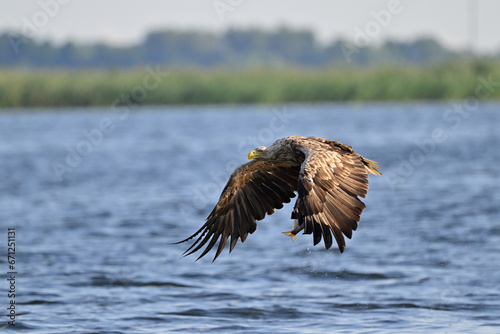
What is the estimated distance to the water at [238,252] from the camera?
1012 cm

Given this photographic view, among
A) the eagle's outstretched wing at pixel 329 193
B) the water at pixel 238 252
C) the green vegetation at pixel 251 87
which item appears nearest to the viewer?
the eagle's outstretched wing at pixel 329 193

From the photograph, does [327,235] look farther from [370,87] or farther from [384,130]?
[370,87]

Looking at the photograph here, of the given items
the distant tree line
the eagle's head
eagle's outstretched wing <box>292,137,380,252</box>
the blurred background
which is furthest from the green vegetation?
the distant tree line

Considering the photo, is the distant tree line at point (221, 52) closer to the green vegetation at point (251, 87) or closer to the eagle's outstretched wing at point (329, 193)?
the green vegetation at point (251, 87)

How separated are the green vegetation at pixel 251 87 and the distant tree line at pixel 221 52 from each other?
50651mm

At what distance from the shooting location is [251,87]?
141 feet

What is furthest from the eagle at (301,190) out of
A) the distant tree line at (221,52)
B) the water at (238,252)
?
the distant tree line at (221,52)

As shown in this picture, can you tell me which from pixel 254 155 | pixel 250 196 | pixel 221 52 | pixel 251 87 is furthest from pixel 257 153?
pixel 221 52

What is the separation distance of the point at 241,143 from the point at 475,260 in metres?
17.5

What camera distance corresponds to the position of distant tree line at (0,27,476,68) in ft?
325

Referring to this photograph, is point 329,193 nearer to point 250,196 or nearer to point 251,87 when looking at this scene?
point 250,196

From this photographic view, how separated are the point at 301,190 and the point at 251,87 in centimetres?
3538

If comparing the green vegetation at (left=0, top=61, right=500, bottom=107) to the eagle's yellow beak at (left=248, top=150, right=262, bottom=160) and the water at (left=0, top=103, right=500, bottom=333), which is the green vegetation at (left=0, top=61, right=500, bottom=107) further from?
the eagle's yellow beak at (left=248, top=150, right=262, bottom=160)

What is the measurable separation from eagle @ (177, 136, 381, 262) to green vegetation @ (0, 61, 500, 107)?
3184 cm
